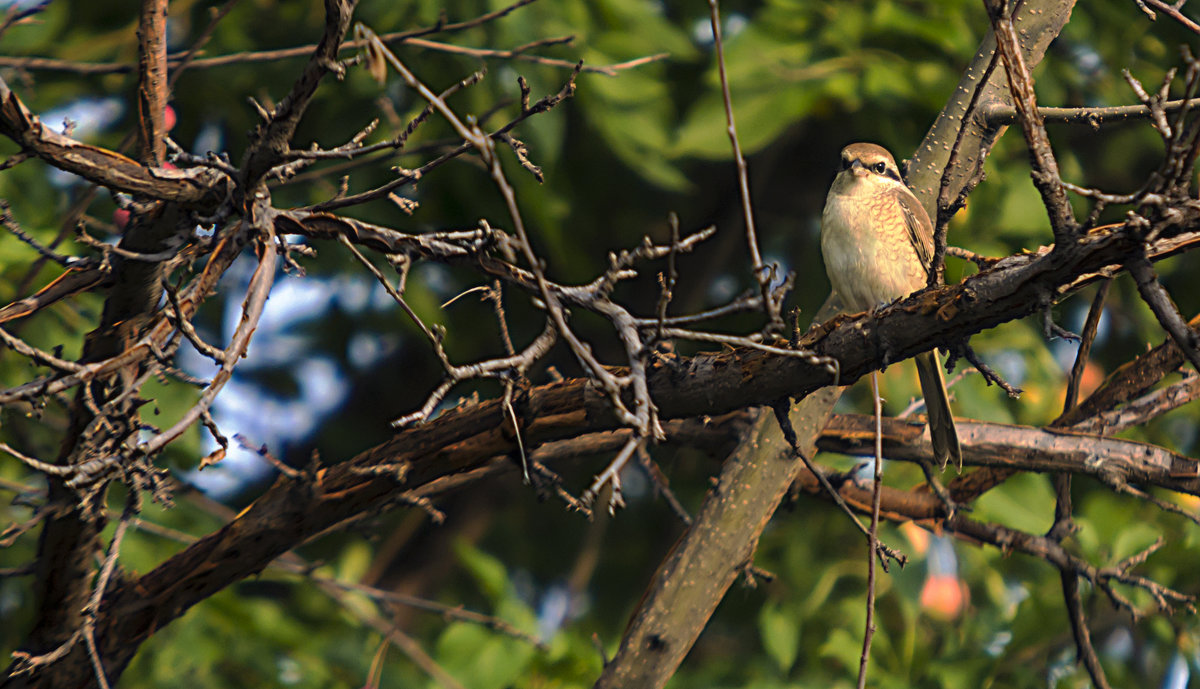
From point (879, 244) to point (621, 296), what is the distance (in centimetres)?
212

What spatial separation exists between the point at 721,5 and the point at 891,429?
2.31 meters

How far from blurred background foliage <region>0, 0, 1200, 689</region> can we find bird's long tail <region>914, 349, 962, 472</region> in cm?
29

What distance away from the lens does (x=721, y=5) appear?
4312 mm

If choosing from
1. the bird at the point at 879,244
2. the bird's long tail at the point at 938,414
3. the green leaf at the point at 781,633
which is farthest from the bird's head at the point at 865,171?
the green leaf at the point at 781,633

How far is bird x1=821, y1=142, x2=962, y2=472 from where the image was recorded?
3.01 meters

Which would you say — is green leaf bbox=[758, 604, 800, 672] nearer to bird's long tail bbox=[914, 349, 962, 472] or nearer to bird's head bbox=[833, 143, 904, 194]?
bird's long tail bbox=[914, 349, 962, 472]

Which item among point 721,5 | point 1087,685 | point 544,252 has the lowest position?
point 1087,685

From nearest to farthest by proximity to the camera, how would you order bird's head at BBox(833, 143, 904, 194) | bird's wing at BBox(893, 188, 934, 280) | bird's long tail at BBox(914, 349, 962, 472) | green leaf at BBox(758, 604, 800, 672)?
bird's long tail at BBox(914, 349, 962, 472), bird's wing at BBox(893, 188, 934, 280), bird's head at BBox(833, 143, 904, 194), green leaf at BBox(758, 604, 800, 672)

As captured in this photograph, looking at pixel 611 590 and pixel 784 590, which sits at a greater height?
pixel 611 590

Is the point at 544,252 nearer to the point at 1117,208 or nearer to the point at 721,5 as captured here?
the point at 721,5

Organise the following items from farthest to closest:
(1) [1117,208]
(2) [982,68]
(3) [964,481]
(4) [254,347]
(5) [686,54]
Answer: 1. (4) [254,347]
2. (1) [1117,208]
3. (5) [686,54]
4. (3) [964,481]
5. (2) [982,68]

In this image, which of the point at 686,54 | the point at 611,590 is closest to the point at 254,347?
the point at 611,590

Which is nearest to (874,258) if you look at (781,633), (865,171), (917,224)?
(917,224)

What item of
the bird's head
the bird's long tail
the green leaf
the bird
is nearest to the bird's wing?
the bird
